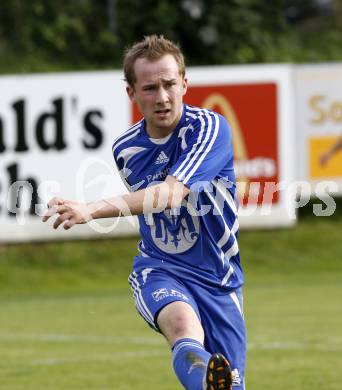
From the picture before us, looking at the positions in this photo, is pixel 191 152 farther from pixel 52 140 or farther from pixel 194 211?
pixel 52 140

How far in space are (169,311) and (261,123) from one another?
12690mm

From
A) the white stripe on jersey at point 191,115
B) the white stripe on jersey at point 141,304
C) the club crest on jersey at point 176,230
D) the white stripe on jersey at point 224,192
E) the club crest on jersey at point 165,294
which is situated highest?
the white stripe on jersey at point 191,115

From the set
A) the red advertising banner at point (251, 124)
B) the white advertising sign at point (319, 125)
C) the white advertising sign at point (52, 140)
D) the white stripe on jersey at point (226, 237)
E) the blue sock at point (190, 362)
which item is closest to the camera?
the blue sock at point (190, 362)

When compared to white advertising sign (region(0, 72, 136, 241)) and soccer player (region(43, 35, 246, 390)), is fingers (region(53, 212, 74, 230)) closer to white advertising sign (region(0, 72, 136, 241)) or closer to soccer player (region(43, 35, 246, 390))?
soccer player (region(43, 35, 246, 390))

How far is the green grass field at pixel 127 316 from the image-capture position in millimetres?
10367

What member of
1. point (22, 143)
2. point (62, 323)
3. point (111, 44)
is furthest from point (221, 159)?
point (111, 44)

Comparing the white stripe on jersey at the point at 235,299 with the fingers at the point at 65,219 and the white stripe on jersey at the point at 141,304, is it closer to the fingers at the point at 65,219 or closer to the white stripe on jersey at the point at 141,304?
the white stripe on jersey at the point at 141,304

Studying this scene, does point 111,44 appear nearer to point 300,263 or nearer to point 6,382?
point 300,263

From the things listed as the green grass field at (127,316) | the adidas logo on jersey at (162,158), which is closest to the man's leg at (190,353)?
the adidas logo on jersey at (162,158)

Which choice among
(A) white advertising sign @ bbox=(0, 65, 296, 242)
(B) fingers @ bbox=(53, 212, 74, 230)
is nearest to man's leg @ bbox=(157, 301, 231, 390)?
(B) fingers @ bbox=(53, 212, 74, 230)

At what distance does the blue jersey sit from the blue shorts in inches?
1.9

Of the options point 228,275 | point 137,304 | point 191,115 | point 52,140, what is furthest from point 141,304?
point 52,140

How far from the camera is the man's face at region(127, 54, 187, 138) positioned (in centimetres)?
664

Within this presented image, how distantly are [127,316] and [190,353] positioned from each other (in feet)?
27.8
